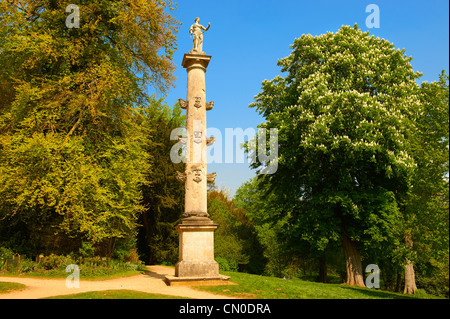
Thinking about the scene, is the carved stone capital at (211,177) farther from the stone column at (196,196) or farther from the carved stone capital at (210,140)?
the carved stone capital at (210,140)

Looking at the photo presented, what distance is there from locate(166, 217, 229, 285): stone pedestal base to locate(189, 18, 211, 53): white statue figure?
24.4 feet

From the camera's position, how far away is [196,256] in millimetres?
13008

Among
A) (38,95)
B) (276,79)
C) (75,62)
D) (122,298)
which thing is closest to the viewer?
(122,298)

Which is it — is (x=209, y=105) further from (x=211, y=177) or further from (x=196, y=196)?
(x=196, y=196)

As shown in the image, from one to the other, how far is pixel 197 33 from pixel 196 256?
9615 mm

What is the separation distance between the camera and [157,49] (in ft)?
75.7

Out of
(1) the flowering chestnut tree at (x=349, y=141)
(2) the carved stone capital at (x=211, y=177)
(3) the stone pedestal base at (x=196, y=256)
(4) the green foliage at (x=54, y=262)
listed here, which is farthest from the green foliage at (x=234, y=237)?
(3) the stone pedestal base at (x=196, y=256)

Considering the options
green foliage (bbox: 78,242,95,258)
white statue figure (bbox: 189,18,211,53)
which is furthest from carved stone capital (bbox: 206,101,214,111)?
green foliage (bbox: 78,242,95,258)

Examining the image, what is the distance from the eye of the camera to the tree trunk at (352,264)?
20234 mm

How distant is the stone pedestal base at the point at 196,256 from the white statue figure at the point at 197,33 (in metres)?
7.42

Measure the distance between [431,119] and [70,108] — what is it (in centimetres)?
2181

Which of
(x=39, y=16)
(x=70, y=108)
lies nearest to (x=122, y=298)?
(x=70, y=108)

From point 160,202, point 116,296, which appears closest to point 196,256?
point 116,296

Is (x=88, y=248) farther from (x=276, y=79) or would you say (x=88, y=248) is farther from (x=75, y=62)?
(x=276, y=79)
